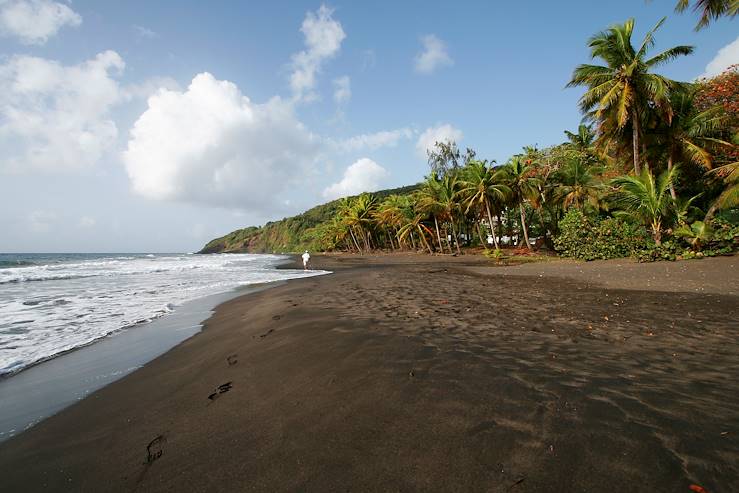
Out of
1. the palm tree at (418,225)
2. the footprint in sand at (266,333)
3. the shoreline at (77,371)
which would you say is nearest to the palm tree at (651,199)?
the footprint in sand at (266,333)

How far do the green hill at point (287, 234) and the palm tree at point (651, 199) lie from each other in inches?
2576

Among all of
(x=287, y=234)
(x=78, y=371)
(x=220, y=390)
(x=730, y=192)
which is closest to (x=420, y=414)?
(x=220, y=390)

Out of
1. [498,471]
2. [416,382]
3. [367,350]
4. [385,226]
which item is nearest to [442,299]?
[367,350]

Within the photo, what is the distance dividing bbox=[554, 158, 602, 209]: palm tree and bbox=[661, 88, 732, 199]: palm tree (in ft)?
19.7

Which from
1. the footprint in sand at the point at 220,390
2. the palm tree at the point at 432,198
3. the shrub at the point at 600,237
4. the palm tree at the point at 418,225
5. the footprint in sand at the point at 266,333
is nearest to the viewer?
the footprint in sand at the point at 220,390

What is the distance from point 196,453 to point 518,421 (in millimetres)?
2607

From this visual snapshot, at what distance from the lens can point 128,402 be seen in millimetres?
3742

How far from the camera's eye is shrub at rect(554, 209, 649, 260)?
1548 centimetres

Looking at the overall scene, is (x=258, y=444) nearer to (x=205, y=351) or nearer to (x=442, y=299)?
(x=205, y=351)

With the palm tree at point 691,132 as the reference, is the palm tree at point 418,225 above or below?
below

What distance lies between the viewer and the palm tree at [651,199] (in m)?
14.3

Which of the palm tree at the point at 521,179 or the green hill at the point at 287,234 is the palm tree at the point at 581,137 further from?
the green hill at the point at 287,234

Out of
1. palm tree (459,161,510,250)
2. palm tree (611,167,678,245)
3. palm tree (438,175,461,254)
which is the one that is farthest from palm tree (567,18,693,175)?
palm tree (438,175,461,254)

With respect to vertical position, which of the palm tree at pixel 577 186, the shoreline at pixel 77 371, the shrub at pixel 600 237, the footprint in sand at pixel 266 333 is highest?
the palm tree at pixel 577 186
